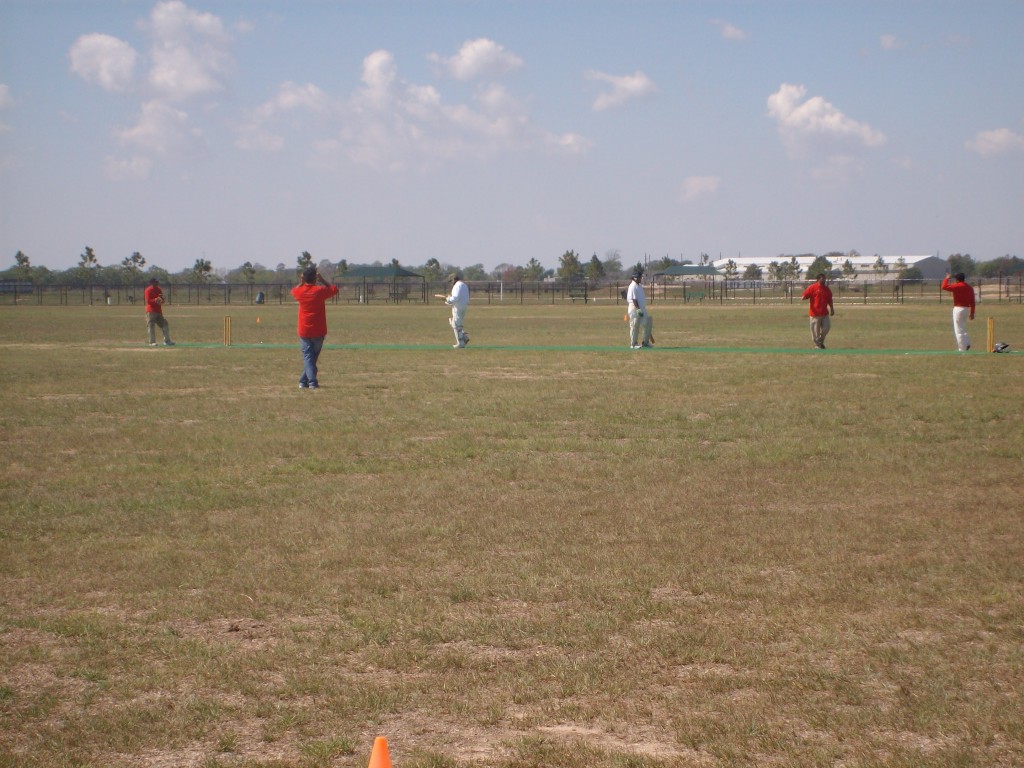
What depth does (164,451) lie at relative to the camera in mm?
12992

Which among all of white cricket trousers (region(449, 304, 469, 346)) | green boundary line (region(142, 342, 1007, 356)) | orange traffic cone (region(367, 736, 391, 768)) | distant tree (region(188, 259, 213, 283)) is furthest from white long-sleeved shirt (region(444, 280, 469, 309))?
distant tree (region(188, 259, 213, 283))

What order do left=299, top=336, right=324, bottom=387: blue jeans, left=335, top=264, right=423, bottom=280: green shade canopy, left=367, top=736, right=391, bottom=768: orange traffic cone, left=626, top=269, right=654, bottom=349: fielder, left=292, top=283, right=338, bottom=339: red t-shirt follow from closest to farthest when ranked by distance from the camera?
left=367, top=736, right=391, bottom=768: orange traffic cone, left=292, top=283, right=338, bottom=339: red t-shirt, left=299, top=336, right=324, bottom=387: blue jeans, left=626, top=269, right=654, bottom=349: fielder, left=335, top=264, right=423, bottom=280: green shade canopy

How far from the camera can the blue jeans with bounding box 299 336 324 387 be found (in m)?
19.6

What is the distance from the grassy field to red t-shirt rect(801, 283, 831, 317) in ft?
A: 35.5

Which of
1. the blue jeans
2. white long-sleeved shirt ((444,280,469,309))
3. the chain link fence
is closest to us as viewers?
the blue jeans

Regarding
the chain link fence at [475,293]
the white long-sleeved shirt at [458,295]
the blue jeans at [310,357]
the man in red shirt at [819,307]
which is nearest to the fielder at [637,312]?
the man in red shirt at [819,307]

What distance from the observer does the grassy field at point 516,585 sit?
494 centimetres

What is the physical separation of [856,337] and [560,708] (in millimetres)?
31011

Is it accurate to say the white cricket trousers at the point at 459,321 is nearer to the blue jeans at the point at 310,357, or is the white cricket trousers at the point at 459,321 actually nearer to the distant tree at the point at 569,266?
the blue jeans at the point at 310,357

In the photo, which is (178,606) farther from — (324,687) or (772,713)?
(772,713)

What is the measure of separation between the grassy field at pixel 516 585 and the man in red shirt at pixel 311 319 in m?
2.77

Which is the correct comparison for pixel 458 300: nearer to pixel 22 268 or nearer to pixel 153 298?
pixel 153 298

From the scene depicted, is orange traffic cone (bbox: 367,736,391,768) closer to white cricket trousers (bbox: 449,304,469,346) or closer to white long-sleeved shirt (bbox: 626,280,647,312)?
white long-sleeved shirt (bbox: 626,280,647,312)

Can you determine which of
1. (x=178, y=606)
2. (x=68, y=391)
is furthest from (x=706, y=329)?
(x=178, y=606)
